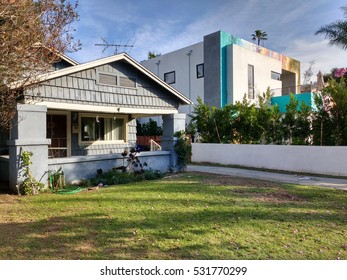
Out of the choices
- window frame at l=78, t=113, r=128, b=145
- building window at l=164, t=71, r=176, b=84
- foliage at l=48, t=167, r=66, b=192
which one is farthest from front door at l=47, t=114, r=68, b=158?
building window at l=164, t=71, r=176, b=84

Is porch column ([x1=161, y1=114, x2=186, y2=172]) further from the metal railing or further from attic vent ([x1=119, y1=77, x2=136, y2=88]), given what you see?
the metal railing

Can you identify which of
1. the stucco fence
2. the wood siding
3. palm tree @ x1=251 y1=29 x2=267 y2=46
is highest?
palm tree @ x1=251 y1=29 x2=267 y2=46

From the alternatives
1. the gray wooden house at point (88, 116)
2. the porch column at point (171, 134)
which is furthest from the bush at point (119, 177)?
the porch column at point (171, 134)

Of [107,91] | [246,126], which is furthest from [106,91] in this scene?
[246,126]

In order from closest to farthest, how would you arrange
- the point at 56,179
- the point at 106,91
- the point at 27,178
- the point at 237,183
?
the point at 27,178
the point at 56,179
the point at 237,183
the point at 106,91

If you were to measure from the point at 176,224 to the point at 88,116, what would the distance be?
29.4ft

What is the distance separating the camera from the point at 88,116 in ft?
41.5

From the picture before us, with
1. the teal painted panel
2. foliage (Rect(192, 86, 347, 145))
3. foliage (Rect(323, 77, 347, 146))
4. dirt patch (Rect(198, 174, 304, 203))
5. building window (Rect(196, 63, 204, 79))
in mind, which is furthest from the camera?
building window (Rect(196, 63, 204, 79))

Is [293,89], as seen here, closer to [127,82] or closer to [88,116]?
[127,82]

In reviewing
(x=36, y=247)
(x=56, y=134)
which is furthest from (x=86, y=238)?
(x=56, y=134)

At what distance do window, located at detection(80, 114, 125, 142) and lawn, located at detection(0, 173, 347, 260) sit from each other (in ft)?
17.4

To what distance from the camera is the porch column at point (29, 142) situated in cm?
764

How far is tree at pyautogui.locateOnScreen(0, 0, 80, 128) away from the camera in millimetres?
5535
